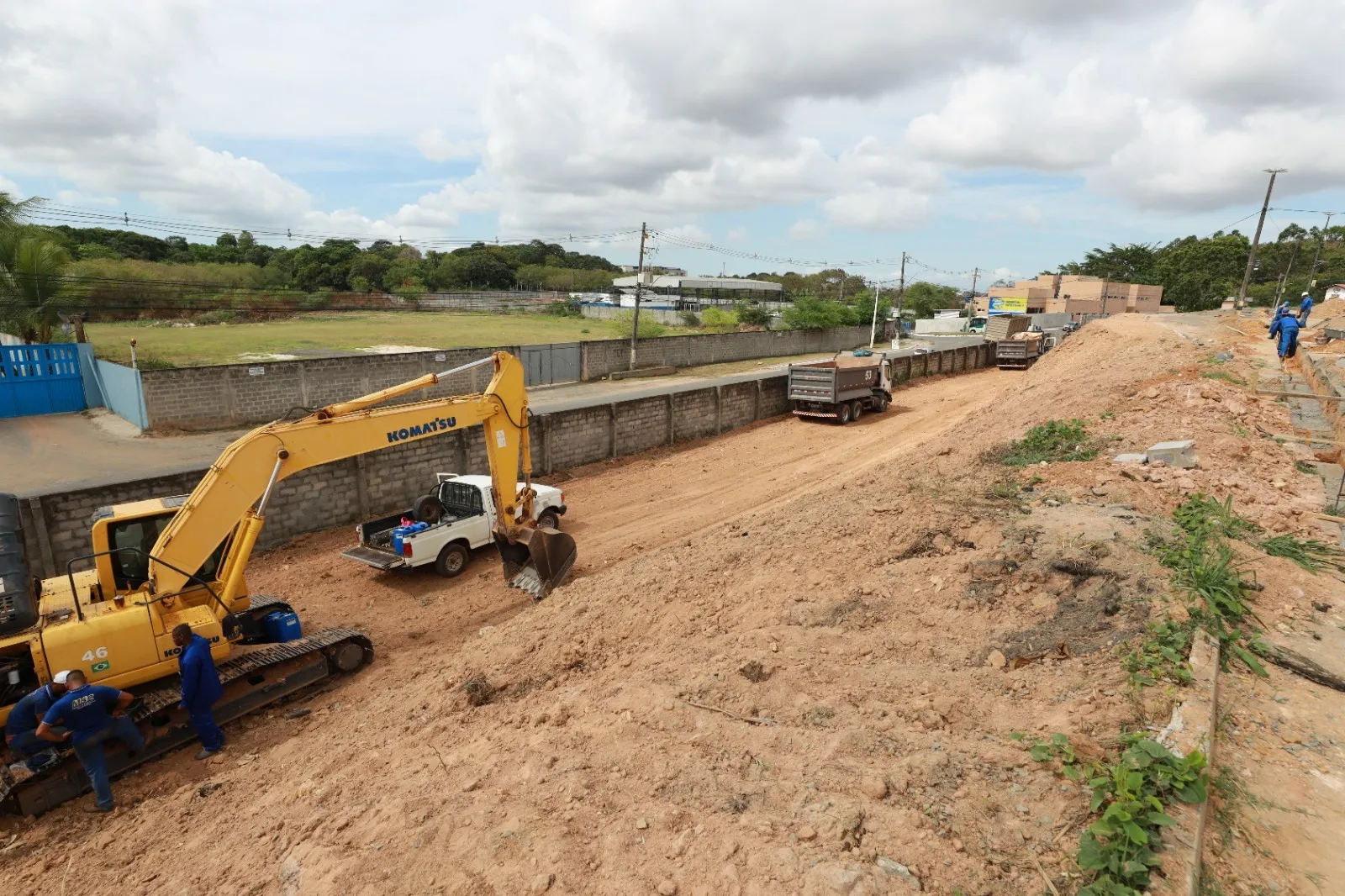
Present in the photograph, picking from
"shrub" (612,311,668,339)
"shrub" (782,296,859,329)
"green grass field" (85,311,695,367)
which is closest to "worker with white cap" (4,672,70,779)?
"green grass field" (85,311,695,367)

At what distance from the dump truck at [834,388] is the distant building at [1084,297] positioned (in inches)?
2262

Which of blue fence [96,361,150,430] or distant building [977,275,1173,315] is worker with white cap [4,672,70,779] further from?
distant building [977,275,1173,315]

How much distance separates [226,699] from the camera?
25.6ft

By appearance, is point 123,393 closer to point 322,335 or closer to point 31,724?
point 31,724

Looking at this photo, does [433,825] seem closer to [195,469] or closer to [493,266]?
[195,469]

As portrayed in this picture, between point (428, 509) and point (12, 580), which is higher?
point (12, 580)

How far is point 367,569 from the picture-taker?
Answer: 12102mm

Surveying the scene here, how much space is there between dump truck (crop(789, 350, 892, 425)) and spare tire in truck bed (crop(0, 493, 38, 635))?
20754 millimetres

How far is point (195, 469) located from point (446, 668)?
23.8 feet

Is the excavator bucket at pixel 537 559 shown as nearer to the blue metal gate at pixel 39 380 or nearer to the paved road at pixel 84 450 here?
the paved road at pixel 84 450

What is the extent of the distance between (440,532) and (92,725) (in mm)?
5340

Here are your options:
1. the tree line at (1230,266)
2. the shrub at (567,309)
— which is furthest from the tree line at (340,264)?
the tree line at (1230,266)

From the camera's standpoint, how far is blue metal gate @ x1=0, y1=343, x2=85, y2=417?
22125mm

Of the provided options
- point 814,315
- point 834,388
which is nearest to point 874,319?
point 814,315
